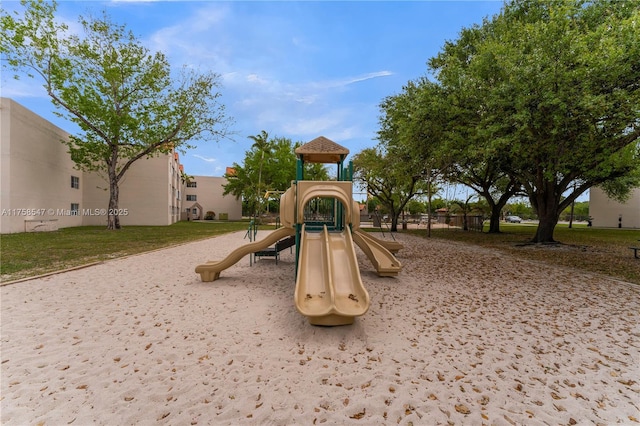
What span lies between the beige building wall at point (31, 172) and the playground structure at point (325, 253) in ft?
52.5

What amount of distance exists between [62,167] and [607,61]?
1142 inches

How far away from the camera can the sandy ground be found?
264 centimetres

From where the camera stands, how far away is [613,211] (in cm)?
3322

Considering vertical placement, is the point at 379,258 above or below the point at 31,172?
below

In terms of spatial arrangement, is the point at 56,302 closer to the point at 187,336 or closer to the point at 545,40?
the point at 187,336

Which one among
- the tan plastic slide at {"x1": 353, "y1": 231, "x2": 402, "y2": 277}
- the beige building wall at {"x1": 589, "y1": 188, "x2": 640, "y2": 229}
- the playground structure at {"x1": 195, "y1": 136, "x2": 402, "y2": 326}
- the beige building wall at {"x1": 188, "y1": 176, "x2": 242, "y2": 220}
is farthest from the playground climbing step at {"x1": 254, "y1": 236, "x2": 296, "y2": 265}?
the beige building wall at {"x1": 589, "y1": 188, "x2": 640, "y2": 229}

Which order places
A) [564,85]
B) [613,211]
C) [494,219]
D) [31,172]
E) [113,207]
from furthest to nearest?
[613,211] < [494,219] < [113,207] < [31,172] < [564,85]

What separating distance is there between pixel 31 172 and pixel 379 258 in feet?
69.0

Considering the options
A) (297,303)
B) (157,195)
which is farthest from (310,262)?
(157,195)

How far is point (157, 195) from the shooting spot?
2661 centimetres

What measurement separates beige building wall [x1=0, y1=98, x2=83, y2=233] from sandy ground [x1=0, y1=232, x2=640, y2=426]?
44.1ft

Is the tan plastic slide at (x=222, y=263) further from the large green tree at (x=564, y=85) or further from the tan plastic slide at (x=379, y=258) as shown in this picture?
the large green tree at (x=564, y=85)

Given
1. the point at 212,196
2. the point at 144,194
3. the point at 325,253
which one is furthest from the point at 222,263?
the point at 212,196

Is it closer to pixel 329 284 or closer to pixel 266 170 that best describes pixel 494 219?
pixel 329 284
